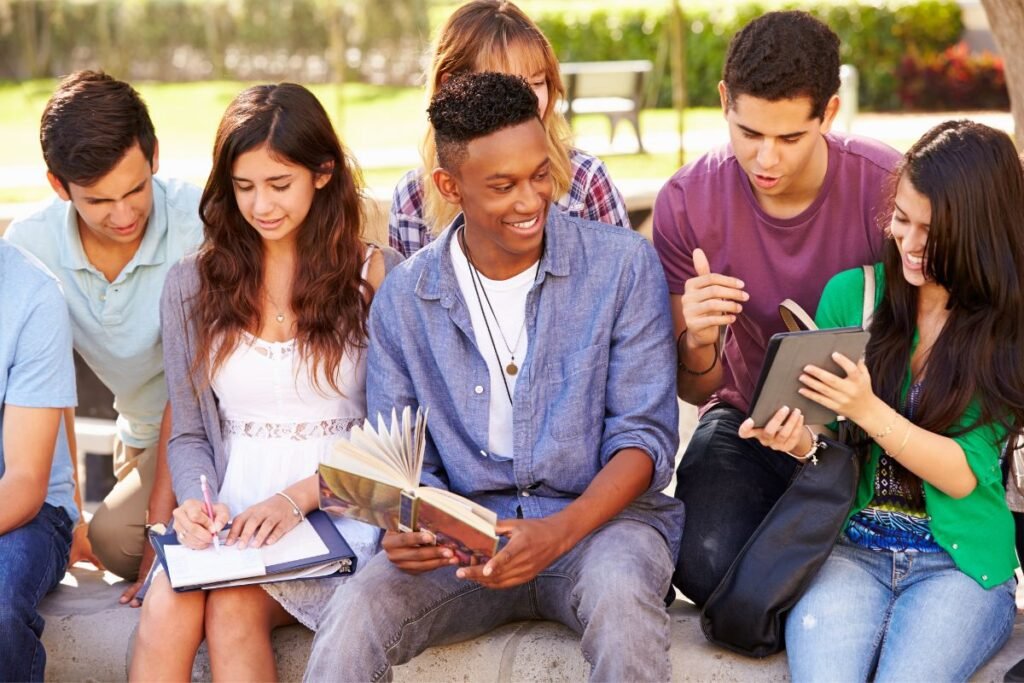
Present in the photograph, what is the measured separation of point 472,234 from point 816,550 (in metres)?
1.18

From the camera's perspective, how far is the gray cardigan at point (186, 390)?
11.8ft

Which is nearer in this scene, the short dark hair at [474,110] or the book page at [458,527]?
the book page at [458,527]

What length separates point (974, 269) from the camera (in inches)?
121

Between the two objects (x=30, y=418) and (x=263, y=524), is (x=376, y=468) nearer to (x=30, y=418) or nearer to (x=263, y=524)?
(x=263, y=524)

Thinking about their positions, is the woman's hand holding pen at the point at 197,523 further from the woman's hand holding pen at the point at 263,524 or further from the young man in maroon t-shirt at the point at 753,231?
the young man in maroon t-shirt at the point at 753,231

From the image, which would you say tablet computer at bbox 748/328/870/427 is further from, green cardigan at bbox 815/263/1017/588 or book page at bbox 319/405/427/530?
book page at bbox 319/405/427/530

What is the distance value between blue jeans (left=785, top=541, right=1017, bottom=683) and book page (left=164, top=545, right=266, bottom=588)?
4.39 ft

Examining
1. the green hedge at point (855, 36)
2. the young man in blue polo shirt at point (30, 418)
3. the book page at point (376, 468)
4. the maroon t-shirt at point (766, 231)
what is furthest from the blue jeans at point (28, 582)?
the green hedge at point (855, 36)

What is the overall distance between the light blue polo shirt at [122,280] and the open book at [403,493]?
1.35 m

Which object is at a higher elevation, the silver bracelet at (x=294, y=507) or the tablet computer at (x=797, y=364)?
the tablet computer at (x=797, y=364)

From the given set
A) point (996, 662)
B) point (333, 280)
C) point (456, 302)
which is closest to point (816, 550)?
point (996, 662)

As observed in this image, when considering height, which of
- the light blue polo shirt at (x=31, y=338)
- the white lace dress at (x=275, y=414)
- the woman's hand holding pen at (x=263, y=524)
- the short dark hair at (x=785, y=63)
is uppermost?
the short dark hair at (x=785, y=63)

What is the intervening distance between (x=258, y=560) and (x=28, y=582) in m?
0.66

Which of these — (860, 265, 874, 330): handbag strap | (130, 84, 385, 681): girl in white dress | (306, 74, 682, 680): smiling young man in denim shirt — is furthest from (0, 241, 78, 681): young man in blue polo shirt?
(860, 265, 874, 330): handbag strap
